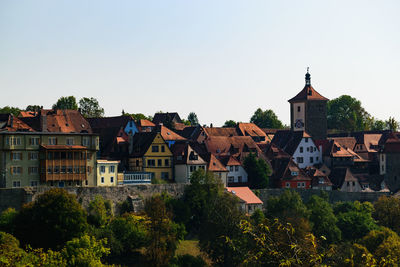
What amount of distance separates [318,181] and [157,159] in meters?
25.0

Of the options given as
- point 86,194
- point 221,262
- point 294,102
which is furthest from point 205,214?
point 294,102

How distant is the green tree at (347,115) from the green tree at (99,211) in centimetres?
11044

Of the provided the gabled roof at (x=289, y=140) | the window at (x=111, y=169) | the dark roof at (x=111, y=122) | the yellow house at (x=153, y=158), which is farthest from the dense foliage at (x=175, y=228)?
the dark roof at (x=111, y=122)

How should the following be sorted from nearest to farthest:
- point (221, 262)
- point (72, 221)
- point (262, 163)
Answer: point (72, 221)
point (221, 262)
point (262, 163)

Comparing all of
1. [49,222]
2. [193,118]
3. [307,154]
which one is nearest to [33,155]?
[49,222]

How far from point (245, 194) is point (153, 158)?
39.0ft

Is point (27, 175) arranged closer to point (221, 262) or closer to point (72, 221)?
point (72, 221)

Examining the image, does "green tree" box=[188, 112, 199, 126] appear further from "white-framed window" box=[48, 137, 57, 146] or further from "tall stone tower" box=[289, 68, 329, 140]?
"white-framed window" box=[48, 137, 57, 146]

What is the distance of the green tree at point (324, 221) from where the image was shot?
279ft

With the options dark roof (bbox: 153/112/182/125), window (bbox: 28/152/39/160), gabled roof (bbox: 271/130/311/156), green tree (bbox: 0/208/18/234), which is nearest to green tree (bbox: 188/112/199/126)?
dark roof (bbox: 153/112/182/125)

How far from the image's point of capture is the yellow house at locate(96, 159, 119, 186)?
83.5m

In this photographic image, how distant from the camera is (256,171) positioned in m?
98.1

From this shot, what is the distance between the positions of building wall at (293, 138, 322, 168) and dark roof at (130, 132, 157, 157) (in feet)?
87.8

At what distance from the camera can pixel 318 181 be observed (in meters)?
104
